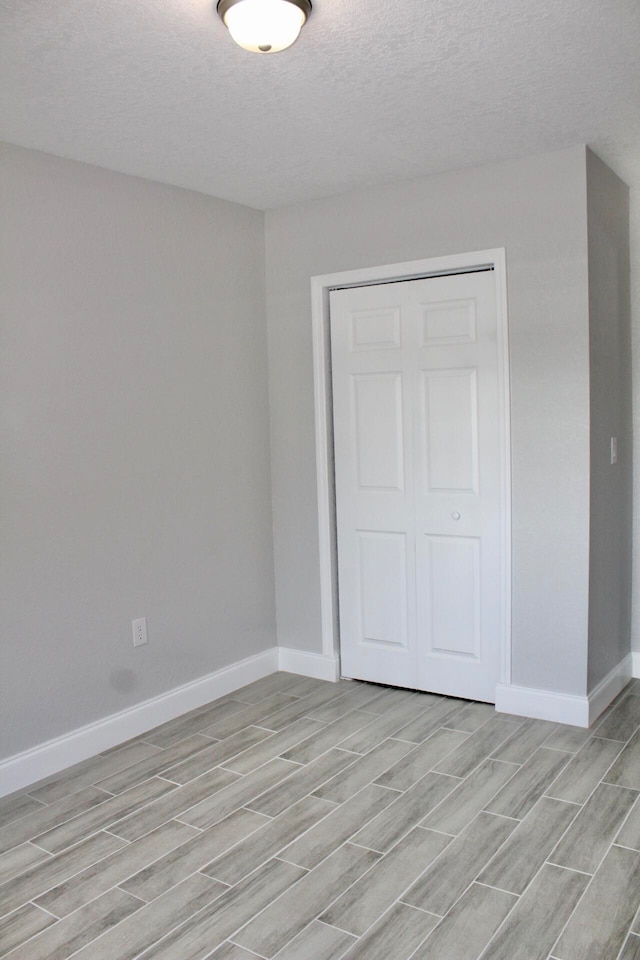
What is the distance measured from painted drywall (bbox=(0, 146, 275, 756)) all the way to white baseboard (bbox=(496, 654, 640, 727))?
4.32 feet

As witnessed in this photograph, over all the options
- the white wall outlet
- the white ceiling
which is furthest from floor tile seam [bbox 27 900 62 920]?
the white ceiling

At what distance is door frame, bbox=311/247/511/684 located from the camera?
3.51 metres

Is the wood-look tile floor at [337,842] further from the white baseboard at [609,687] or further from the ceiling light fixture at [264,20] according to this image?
the ceiling light fixture at [264,20]

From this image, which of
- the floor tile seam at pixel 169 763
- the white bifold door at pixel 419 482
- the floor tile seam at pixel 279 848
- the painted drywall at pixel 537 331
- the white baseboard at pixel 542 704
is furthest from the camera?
the white bifold door at pixel 419 482

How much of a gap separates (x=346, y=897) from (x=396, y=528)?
6.21ft

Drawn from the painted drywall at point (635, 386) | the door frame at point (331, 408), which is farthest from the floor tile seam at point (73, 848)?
the painted drywall at point (635, 386)

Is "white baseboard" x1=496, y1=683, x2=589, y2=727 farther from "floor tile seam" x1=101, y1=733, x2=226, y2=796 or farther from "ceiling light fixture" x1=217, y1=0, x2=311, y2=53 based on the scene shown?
"ceiling light fixture" x1=217, y1=0, x2=311, y2=53

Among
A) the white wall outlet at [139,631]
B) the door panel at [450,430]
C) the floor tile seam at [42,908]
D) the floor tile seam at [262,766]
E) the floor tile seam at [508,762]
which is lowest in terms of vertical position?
the floor tile seam at [42,908]

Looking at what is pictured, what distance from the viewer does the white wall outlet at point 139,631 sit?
3529 mm

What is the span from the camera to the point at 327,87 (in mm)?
2605

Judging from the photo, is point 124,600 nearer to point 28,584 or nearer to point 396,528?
point 28,584

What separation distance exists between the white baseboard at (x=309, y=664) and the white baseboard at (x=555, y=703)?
89 centimetres

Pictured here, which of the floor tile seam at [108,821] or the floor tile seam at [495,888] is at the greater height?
the floor tile seam at [108,821]

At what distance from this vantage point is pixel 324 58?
2.39 meters
